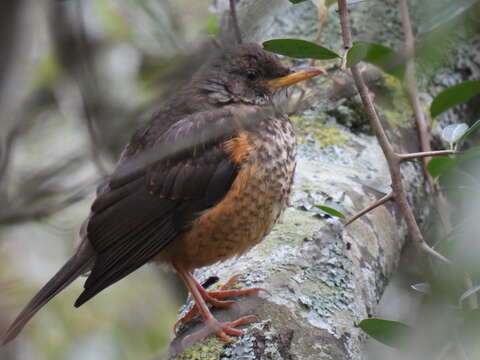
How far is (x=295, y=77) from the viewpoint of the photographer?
373 cm

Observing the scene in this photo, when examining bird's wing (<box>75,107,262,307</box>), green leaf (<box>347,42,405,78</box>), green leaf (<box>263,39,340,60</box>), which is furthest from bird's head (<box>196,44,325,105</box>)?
green leaf (<box>263,39,340,60</box>)

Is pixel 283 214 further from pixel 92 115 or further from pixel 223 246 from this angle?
pixel 92 115

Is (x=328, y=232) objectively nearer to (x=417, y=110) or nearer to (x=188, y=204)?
(x=188, y=204)

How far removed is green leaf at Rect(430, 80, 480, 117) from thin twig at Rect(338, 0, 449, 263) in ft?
1.65

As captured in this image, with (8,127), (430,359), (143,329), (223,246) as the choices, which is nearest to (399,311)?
(223,246)

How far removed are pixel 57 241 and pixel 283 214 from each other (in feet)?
8.92

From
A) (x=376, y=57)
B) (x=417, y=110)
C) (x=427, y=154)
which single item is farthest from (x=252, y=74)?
(x=427, y=154)

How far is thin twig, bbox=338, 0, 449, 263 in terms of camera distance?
268 centimetres

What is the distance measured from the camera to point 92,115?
1865 mm

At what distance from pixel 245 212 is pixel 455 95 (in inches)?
40.3

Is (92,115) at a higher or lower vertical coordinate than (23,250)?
higher

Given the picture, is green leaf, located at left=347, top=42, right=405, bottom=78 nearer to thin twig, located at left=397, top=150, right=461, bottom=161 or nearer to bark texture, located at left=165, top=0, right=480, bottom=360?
bark texture, located at left=165, top=0, right=480, bottom=360

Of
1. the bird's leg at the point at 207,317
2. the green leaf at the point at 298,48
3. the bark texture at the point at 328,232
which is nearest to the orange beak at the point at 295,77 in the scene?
the bark texture at the point at 328,232

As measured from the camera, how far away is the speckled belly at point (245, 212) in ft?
10.6
